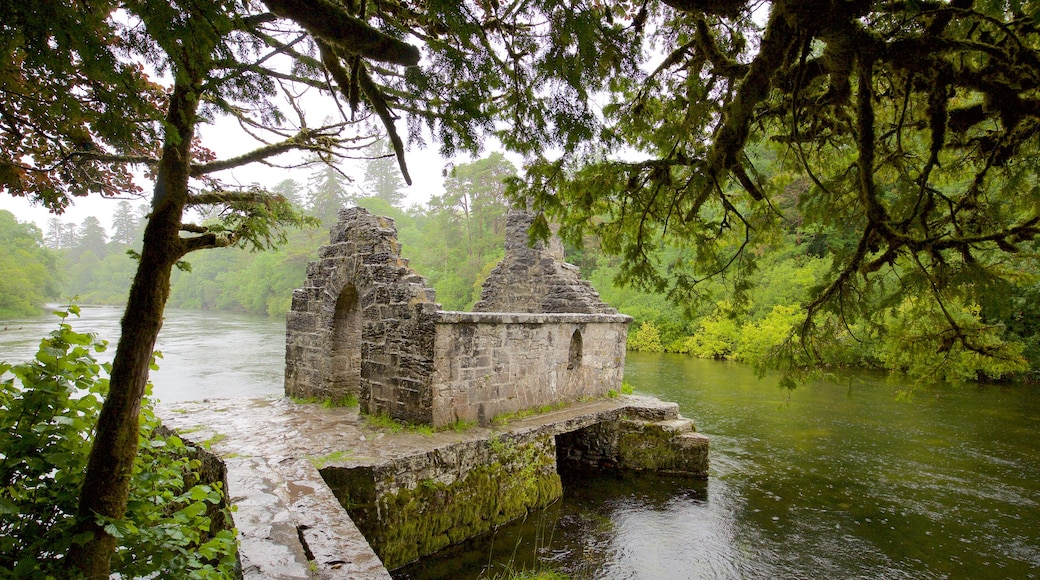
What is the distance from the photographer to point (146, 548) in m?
2.20

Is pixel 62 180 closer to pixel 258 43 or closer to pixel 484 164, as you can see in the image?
pixel 258 43

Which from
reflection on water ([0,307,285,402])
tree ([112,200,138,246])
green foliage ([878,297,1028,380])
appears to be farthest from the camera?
tree ([112,200,138,246])

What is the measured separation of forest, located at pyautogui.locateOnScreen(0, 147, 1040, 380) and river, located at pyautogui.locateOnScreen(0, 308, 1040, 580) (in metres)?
1.27

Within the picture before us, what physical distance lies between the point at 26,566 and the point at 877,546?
7381 mm

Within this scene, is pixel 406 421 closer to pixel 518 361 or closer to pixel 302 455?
pixel 302 455

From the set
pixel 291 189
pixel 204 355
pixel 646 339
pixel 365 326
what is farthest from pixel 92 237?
pixel 365 326

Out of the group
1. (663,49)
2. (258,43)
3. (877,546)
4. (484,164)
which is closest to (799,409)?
(877,546)

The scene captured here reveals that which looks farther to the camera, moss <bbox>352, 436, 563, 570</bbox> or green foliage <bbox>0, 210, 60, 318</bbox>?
green foliage <bbox>0, 210, 60, 318</bbox>

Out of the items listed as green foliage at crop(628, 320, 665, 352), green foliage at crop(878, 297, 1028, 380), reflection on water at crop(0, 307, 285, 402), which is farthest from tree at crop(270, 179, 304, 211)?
green foliage at crop(878, 297, 1028, 380)

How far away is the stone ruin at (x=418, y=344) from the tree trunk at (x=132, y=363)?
3981 mm

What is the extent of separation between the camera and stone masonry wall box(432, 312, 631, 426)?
6504 millimetres

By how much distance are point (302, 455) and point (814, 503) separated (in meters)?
6.56

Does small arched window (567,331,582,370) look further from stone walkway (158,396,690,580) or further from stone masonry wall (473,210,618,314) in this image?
stone masonry wall (473,210,618,314)

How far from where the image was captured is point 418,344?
6461mm
